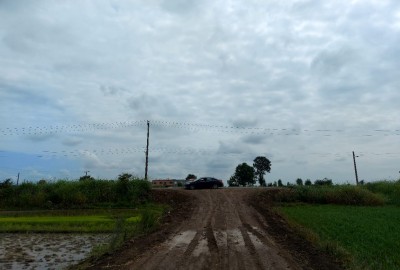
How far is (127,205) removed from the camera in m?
36.3

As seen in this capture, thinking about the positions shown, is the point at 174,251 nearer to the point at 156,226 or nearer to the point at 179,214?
the point at 156,226

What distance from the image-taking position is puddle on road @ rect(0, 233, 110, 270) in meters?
14.2

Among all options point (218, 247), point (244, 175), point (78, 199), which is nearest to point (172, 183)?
point (244, 175)

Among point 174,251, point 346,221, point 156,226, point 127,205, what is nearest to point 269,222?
point 346,221

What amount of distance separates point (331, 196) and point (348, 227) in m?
19.1

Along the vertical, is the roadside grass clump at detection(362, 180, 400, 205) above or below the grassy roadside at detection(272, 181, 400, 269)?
above

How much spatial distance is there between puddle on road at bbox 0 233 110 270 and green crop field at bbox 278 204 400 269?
9749 millimetres

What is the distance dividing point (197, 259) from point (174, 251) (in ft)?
5.84

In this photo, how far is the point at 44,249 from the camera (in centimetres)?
1709

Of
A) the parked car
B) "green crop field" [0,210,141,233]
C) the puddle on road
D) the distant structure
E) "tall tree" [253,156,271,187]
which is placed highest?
→ "tall tree" [253,156,271,187]

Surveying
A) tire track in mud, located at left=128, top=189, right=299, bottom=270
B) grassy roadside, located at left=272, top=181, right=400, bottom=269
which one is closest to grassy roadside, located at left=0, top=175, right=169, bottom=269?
tire track in mud, located at left=128, top=189, right=299, bottom=270

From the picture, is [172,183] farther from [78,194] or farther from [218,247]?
[218,247]

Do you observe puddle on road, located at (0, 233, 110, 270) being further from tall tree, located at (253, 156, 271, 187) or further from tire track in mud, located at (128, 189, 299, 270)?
tall tree, located at (253, 156, 271, 187)

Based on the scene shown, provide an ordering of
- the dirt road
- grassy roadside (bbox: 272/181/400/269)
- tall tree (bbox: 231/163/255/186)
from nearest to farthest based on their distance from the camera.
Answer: the dirt road → grassy roadside (bbox: 272/181/400/269) → tall tree (bbox: 231/163/255/186)
